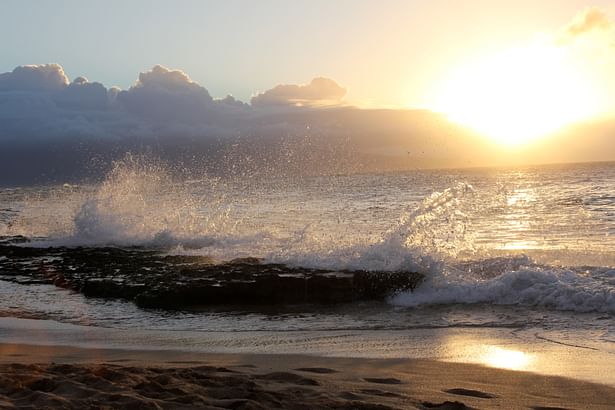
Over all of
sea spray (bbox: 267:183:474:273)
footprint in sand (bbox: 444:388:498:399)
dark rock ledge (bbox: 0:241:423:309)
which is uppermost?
sea spray (bbox: 267:183:474:273)

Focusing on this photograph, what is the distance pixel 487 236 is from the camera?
2347 centimetres

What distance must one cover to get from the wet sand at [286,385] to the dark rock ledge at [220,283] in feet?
16.2

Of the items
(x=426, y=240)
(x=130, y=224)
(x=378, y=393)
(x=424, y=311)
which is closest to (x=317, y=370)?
(x=378, y=393)

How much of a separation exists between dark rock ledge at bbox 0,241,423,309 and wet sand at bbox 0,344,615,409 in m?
4.94

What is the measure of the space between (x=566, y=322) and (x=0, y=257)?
1791 centimetres

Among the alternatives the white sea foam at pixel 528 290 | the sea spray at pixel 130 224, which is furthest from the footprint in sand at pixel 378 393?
the sea spray at pixel 130 224

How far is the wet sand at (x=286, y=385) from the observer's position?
210 inches

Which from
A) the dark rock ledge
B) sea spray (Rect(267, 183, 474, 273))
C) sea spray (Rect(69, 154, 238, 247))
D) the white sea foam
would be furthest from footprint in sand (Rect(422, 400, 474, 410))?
sea spray (Rect(69, 154, 238, 247))

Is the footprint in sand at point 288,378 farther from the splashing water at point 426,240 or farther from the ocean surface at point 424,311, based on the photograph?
the splashing water at point 426,240

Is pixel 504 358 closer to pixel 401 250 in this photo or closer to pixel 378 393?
pixel 378 393

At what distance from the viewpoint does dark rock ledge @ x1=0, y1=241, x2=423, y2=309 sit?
40.8 feet

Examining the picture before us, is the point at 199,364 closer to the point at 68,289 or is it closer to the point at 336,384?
the point at 336,384

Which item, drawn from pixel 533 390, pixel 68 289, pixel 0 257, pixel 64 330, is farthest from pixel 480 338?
pixel 0 257

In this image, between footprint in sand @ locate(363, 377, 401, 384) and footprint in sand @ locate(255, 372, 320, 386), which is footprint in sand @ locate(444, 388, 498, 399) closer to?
footprint in sand @ locate(363, 377, 401, 384)
